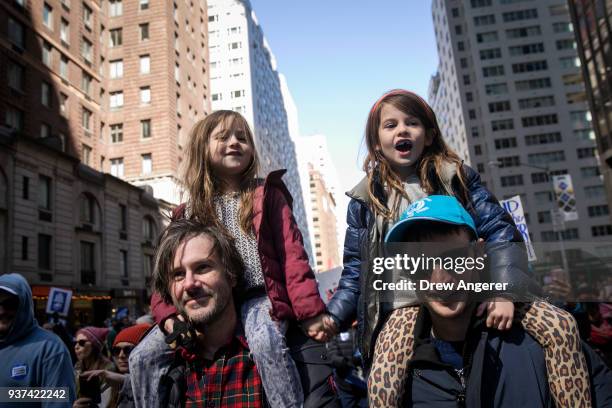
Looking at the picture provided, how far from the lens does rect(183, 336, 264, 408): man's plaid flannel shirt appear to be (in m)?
2.44

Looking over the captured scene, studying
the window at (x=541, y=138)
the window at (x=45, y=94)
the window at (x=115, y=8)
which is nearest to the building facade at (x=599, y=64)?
the window at (x=45, y=94)

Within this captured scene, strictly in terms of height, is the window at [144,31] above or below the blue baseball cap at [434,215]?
above

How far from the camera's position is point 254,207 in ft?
9.27

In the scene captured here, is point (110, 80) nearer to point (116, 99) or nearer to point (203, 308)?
point (116, 99)

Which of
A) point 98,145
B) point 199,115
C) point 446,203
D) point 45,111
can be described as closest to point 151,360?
point 446,203

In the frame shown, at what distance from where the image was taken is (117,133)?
4297cm

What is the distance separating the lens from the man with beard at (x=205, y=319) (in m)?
2.45

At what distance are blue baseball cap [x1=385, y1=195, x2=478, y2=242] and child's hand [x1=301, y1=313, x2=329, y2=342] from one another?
2.19ft

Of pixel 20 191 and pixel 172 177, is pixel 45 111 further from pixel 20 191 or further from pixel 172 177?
pixel 172 177

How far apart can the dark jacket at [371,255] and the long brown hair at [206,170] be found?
0.68m

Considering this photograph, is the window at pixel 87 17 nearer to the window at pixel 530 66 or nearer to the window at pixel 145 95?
the window at pixel 145 95

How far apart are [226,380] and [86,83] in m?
39.0

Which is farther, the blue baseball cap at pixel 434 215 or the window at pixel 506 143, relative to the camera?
the window at pixel 506 143

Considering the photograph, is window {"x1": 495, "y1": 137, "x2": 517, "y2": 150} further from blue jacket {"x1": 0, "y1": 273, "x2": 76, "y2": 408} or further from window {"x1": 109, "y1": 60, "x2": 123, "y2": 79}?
blue jacket {"x1": 0, "y1": 273, "x2": 76, "y2": 408}
